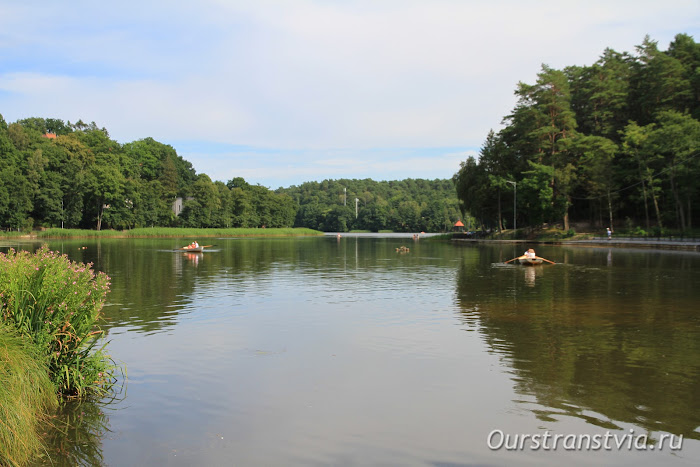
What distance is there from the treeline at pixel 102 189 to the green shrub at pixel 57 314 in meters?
84.7

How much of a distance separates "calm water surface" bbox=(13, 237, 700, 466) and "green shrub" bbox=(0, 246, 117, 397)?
629 millimetres

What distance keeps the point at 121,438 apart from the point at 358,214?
186 metres

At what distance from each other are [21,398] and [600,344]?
10.6 m

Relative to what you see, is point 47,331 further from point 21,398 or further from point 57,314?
point 21,398

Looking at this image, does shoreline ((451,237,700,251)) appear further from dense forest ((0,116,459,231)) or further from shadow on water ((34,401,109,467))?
dense forest ((0,116,459,231))

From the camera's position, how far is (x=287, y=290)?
2123 centimetres

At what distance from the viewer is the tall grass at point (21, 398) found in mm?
5629

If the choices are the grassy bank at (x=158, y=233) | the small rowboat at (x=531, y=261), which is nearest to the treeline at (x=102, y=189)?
the grassy bank at (x=158, y=233)

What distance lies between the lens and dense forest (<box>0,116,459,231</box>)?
87.0 meters

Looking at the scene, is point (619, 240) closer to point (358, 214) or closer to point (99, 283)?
point (99, 283)

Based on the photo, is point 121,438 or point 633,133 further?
point 633,133

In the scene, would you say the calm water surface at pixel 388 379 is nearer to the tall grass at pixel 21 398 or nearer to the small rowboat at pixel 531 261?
the tall grass at pixel 21 398

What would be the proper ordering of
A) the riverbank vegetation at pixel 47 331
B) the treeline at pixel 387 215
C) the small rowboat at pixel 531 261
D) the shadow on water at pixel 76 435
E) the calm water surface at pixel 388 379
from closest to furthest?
1. the shadow on water at pixel 76 435
2. the calm water surface at pixel 388 379
3. the riverbank vegetation at pixel 47 331
4. the small rowboat at pixel 531 261
5. the treeline at pixel 387 215

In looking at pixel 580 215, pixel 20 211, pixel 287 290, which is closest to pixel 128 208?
pixel 20 211
